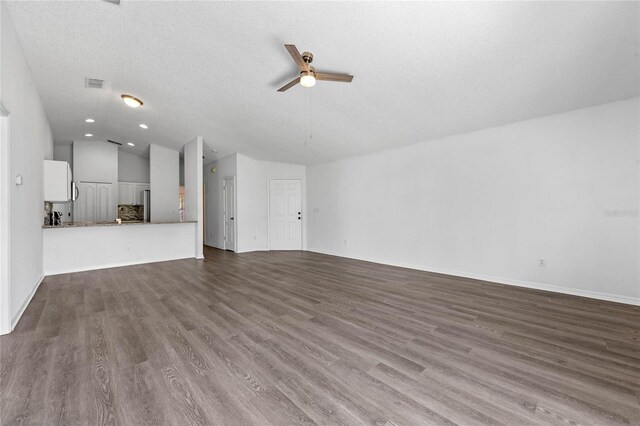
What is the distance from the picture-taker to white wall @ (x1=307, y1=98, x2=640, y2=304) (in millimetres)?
3533

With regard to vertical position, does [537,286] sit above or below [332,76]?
below

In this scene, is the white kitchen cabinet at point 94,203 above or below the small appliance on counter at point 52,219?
above

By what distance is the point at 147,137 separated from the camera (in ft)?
23.8

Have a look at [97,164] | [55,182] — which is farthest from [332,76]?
[97,164]

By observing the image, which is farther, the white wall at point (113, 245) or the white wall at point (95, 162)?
the white wall at point (95, 162)

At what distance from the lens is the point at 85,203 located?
7.92 m

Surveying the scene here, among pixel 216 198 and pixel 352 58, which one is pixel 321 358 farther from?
pixel 216 198

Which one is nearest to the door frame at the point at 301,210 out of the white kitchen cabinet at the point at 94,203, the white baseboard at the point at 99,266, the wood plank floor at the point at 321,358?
the white baseboard at the point at 99,266

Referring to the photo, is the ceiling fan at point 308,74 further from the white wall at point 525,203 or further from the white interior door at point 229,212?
the white interior door at point 229,212

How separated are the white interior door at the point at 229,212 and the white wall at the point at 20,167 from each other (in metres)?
3.95

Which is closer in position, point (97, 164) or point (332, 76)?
point (332, 76)

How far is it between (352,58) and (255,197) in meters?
5.32

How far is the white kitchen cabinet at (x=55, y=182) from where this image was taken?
5008 millimetres

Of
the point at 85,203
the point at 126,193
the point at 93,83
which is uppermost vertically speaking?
the point at 93,83
